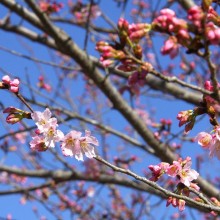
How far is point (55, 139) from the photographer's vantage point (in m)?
1.56

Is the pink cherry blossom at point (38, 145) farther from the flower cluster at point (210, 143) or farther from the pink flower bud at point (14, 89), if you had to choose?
the flower cluster at point (210, 143)

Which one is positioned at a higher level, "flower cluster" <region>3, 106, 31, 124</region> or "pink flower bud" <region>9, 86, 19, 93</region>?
"pink flower bud" <region>9, 86, 19, 93</region>

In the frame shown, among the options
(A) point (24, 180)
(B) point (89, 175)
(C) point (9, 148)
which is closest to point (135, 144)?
(B) point (89, 175)

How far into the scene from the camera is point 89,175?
4.27 metres

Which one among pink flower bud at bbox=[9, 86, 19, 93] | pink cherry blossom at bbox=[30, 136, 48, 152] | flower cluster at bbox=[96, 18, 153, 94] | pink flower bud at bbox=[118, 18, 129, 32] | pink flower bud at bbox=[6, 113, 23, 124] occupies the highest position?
pink flower bud at bbox=[118, 18, 129, 32]

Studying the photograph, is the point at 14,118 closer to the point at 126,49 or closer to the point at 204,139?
the point at 126,49

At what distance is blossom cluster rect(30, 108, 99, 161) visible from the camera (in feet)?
5.07

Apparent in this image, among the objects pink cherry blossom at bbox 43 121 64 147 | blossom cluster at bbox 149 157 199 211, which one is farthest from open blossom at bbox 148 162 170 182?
pink cherry blossom at bbox 43 121 64 147

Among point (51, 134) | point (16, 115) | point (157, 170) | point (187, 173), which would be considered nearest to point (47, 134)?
point (51, 134)

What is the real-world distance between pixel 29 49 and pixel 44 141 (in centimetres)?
475

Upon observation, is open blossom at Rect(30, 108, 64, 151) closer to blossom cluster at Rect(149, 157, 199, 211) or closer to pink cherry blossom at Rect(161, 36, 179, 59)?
blossom cluster at Rect(149, 157, 199, 211)

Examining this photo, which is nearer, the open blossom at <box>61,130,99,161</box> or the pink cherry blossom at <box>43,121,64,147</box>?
the pink cherry blossom at <box>43,121,64,147</box>

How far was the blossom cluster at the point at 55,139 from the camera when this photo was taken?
155 centimetres

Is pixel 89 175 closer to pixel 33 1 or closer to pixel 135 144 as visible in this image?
pixel 135 144
